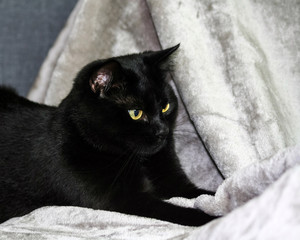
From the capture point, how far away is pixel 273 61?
4.68 ft

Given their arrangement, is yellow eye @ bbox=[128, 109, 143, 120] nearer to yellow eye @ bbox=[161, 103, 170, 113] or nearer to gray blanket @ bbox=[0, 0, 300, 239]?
yellow eye @ bbox=[161, 103, 170, 113]

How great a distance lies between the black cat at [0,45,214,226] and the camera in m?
1.11

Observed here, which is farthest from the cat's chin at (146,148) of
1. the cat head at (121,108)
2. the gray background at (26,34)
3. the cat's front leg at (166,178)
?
the gray background at (26,34)

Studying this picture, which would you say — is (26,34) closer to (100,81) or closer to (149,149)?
(100,81)

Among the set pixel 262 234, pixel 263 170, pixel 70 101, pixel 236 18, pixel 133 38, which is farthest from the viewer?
pixel 133 38

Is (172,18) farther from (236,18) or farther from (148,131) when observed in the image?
(148,131)

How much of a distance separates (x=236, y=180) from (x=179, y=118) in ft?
2.18

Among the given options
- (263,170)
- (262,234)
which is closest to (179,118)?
(263,170)

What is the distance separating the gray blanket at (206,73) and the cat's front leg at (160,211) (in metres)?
0.03

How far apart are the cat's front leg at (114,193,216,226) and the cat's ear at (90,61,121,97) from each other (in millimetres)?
305

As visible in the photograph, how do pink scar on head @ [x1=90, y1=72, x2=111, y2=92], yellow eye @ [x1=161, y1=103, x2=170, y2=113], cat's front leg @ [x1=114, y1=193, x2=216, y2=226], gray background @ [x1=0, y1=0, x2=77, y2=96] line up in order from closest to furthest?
cat's front leg @ [x1=114, y1=193, x2=216, y2=226] < pink scar on head @ [x1=90, y1=72, x2=111, y2=92] < yellow eye @ [x1=161, y1=103, x2=170, y2=113] < gray background @ [x1=0, y1=0, x2=77, y2=96]

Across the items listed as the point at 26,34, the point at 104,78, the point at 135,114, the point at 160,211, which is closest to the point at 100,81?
the point at 104,78

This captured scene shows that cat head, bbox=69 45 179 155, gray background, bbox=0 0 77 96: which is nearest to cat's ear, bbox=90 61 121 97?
cat head, bbox=69 45 179 155

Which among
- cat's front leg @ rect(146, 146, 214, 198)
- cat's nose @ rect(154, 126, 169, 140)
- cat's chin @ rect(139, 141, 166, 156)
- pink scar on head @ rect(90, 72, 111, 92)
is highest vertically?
pink scar on head @ rect(90, 72, 111, 92)
